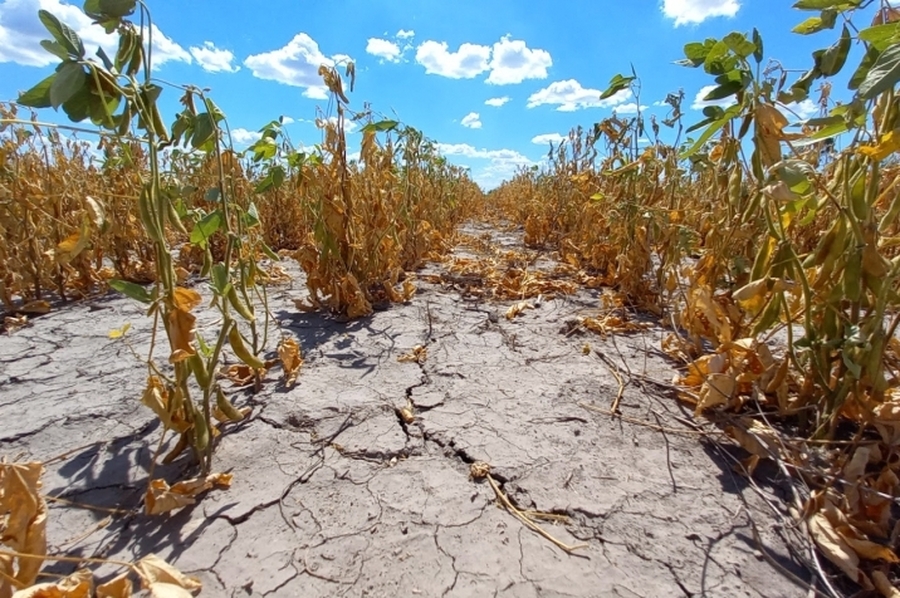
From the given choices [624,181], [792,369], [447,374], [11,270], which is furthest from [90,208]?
[624,181]

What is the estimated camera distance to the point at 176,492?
3.84ft

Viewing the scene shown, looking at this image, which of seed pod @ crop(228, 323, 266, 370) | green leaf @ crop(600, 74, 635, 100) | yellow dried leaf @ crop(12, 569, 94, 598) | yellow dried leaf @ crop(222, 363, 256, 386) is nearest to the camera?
yellow dried leaf @ crop(12, 569, 94, 598)

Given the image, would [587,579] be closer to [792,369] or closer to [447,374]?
[447,374]

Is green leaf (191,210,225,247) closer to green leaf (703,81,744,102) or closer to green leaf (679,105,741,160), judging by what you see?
green leaf (679,105,741,160)

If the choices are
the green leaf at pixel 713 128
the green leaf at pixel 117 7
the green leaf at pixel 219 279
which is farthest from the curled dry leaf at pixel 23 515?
the green leaf at pixel 713 128

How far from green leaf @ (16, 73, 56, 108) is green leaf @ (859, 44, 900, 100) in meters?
1.36

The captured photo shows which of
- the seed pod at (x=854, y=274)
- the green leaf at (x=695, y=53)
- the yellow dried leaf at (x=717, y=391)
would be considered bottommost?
the yellow dried leaf at (x=717, y=391)

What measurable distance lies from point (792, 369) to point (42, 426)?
267 centimetres

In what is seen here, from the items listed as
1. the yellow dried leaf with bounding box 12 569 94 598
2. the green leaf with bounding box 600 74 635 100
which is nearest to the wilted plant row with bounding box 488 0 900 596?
the green leaf with bounding box 600 74 635 100

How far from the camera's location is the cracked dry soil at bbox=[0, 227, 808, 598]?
1.00 metres

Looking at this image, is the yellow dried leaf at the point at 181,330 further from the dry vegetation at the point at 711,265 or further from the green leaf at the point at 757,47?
the green leaf at the point at 757,47

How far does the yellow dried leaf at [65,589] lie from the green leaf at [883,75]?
57.6 inches

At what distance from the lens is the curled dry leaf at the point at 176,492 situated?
111 cm

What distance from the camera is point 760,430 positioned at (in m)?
1.33
